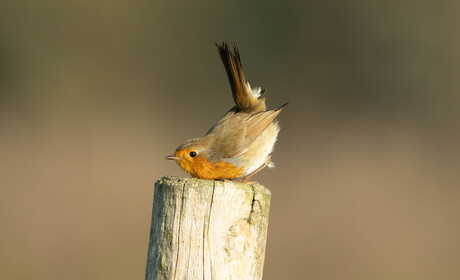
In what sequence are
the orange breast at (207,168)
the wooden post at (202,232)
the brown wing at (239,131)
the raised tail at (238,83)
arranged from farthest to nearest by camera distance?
the raised tail at (238,83) < the brown wing at (239,131) < the orange breast at (207,168) < the wooden post at (202,232)

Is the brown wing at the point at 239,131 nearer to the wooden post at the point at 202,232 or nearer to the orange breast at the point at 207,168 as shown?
the orange breast at the point at 207,168

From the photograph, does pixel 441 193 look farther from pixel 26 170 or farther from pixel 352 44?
pixel 26 170

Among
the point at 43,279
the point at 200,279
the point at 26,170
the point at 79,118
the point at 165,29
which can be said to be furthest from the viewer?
the point at 165,29

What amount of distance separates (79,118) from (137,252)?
7.30ft

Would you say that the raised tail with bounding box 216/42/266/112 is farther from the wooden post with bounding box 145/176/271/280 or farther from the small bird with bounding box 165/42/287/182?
the wooden post with bounding box 145/176/271/280

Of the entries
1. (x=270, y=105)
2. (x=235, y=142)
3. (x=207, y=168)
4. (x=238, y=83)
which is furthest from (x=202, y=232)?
(x=270, y=105)

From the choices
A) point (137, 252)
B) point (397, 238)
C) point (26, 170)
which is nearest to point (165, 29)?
point (26, 170)

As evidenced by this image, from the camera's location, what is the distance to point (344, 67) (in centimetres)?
881

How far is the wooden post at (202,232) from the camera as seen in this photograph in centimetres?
243

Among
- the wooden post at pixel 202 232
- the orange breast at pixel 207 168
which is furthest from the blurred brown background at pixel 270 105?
the wooden post at pixel 202 232

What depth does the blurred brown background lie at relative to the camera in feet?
21.7

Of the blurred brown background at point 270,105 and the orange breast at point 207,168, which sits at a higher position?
the blurred brown background at point 270,105

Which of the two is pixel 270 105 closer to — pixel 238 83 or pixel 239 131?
pixel 238 83

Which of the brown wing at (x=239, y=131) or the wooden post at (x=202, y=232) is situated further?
the brown wing at (x=239, y=131)
